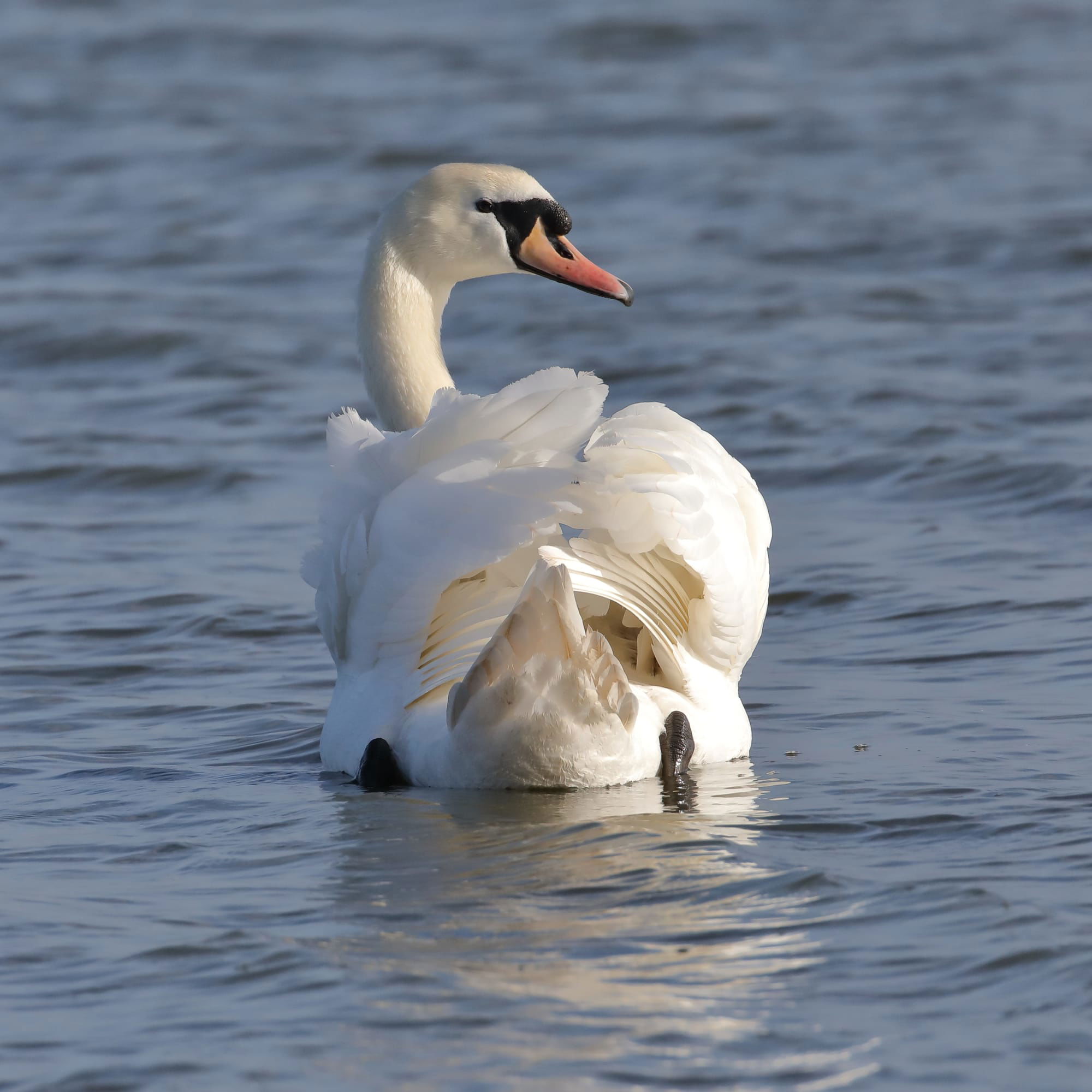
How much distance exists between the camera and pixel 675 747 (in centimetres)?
507

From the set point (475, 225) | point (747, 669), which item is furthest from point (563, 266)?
point (747, 669)

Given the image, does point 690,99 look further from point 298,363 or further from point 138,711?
point 138,711

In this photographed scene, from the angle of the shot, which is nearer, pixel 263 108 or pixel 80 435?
pixel 80 435

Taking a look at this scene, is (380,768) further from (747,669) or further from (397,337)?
(747,669)

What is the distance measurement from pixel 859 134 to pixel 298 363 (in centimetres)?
660

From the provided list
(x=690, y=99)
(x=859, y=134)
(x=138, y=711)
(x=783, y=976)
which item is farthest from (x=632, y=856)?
(x=690, y=99)

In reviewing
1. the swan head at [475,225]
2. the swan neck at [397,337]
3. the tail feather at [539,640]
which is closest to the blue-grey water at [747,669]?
the tail feather at [539,640]

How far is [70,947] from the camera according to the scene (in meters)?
3.93

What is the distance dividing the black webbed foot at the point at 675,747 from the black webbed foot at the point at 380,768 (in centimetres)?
63

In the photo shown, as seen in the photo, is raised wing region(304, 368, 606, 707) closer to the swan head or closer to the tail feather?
the tail feather

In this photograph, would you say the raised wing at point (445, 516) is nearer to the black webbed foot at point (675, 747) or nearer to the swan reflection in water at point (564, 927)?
the swan reflection in water at point (564, 927)

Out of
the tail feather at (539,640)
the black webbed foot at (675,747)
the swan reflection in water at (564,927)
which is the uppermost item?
the tail feather at (539,640)

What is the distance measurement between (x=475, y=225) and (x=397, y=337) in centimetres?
46

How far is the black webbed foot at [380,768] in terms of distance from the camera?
503cm
